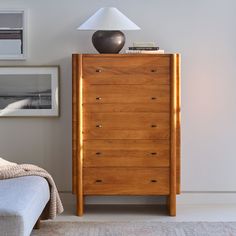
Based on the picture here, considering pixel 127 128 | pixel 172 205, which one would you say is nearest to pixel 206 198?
pixel 172 205

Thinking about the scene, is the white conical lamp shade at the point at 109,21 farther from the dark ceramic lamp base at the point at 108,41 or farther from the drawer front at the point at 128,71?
the drawer front at the point at 128,71

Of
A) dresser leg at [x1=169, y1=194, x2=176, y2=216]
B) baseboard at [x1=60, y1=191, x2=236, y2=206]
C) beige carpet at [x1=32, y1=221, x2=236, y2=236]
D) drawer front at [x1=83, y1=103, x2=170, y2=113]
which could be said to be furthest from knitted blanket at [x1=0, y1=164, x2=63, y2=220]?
dresser leg at [x1=169, y1=194, x2=176, y2=216]

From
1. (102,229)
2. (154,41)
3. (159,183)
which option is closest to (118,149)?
(159,183)

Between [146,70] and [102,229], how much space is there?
137cm

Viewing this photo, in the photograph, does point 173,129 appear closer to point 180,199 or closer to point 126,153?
point 126,153

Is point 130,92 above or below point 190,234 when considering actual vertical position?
above

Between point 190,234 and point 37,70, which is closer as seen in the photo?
point 190,234

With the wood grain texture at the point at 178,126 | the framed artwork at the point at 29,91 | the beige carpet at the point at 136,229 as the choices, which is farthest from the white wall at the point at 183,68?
the beige carpet at the point at 136,229

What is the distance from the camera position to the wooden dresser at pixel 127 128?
4.84 meters

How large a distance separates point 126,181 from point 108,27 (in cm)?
130

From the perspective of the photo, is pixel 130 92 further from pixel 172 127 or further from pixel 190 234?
pixel 190 234

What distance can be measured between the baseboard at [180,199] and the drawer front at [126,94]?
1.00 metres

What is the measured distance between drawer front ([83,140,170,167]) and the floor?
440 millimetres

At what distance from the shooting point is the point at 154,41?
5.25 meters
